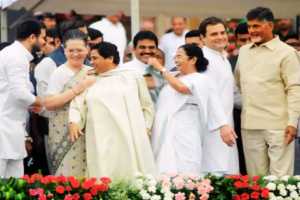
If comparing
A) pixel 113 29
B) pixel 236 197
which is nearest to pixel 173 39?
pixel 113 29

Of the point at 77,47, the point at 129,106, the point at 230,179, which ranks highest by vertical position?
the point at 77,47

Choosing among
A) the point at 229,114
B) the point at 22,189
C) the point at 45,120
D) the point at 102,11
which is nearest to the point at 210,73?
the point at 229,114

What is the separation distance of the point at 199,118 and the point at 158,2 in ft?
9.72

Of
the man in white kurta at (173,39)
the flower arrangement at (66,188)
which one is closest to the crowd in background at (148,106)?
the flower arrangement at (66,188)

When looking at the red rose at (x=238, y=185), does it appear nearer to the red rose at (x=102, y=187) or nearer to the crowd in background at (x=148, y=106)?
the crowd in background at (x=148, y=106)

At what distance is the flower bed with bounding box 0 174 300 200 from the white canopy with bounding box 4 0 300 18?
3.77m

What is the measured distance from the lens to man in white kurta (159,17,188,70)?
11.4 m

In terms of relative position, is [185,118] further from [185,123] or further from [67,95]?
[67,95]

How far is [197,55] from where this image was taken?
7969 mm

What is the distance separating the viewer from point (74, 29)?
8148 mm

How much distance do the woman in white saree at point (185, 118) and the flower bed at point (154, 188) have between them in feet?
2.27

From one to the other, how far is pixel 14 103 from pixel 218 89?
5.62 feet

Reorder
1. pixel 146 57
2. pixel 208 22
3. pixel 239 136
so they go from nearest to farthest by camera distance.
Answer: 1. pixel 146 57
2. pixel 208 22
3. pixel 239 136

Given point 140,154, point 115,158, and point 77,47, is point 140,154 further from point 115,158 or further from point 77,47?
point 77,47
